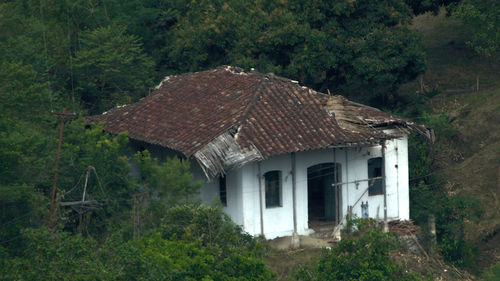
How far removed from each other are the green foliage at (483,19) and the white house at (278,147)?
8.88 m

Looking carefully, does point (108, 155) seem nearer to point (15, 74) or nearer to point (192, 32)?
point (15, 74)

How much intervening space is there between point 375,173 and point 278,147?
4890 mm

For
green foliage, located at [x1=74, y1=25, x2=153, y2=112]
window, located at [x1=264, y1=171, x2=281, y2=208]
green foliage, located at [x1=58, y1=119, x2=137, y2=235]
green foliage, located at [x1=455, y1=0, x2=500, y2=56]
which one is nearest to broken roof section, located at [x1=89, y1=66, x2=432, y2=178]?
window, located at [x1=264, y1=171, x2=281, y2=208]

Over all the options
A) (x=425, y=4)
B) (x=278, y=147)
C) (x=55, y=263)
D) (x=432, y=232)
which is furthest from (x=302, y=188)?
(x=425, y=4)

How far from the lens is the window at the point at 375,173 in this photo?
92.9 feet

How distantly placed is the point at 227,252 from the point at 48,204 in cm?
520

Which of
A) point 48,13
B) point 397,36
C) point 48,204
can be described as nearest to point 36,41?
point 48,13

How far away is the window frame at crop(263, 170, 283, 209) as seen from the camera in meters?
26.2

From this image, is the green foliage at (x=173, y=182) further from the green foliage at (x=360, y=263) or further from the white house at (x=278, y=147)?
the green foliage at (x=360, y=263)

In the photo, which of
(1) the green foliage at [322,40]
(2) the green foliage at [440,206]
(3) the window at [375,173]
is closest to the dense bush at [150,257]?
(3) the window at [375,173]

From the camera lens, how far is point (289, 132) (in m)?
26.2

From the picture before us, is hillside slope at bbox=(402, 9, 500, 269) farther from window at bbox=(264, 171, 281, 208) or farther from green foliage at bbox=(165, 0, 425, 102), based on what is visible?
window at bbox=(264, 171, 281, 208)

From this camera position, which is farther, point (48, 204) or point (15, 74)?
point (15, 74)

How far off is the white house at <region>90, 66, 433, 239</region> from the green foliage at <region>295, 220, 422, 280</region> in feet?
16.1
